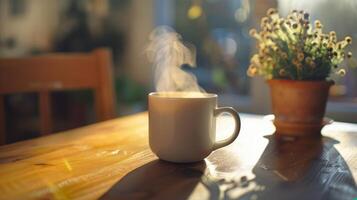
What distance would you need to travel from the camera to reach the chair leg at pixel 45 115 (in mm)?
1116

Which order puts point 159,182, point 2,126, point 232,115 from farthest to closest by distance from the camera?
point 2,126
point 232,115
point 159,182

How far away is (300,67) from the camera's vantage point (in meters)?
0.90

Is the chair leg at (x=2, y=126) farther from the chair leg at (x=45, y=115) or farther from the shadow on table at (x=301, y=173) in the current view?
the shadow on table at (x=301, y=173)

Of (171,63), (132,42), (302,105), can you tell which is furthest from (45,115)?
(132,42)

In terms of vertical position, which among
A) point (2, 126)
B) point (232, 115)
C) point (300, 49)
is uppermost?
point (300, 49)

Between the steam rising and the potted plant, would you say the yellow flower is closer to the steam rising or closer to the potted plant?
the potted plant

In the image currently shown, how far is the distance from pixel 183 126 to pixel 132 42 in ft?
5.62

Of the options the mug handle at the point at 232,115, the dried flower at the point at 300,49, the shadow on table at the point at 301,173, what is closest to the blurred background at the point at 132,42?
the dried flower at the point at 300,49

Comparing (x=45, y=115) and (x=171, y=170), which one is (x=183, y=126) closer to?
(x=171, y=170)

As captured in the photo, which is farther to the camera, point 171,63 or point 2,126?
point 2,126

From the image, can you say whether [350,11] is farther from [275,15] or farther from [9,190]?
[9,190]

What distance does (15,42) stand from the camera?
2.30 m

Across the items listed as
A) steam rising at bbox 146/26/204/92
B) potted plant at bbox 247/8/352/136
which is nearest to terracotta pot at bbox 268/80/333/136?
potted plant at bbox 247/8/352/136

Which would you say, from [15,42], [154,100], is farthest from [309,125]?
[15,42]
